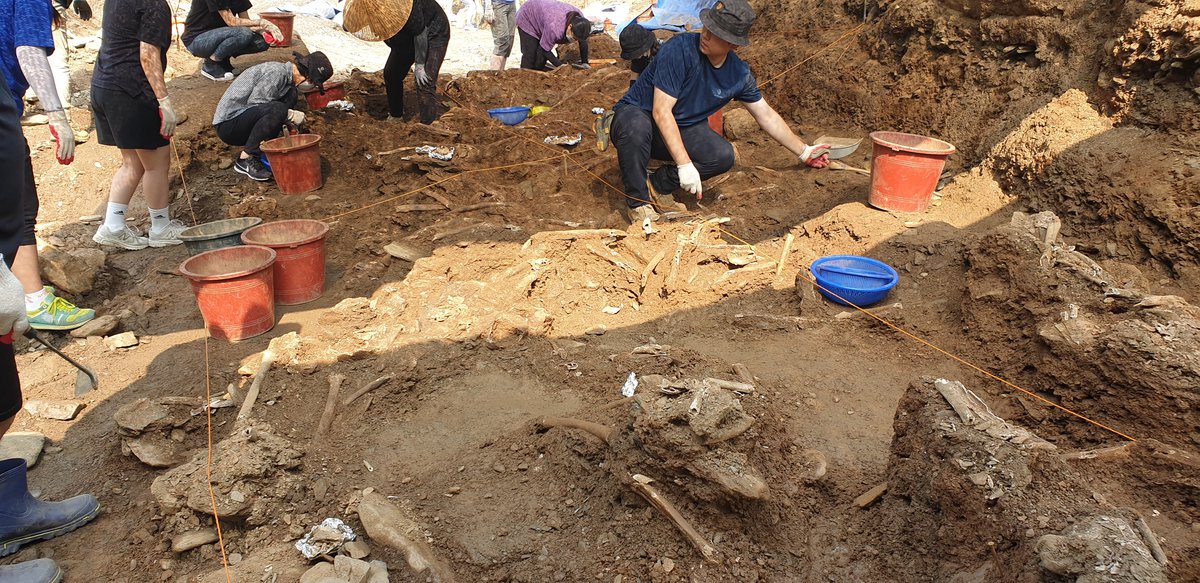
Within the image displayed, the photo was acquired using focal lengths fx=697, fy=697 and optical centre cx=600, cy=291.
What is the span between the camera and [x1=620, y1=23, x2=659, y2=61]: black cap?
7758mm

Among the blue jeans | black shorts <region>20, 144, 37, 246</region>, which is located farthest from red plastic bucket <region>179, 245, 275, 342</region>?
the blue jeans

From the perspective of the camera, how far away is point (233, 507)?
9.02 feet

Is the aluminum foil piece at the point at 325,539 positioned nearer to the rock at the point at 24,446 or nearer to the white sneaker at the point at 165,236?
the rock at the point at 24,446

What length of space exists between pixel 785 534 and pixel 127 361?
12.9 feet

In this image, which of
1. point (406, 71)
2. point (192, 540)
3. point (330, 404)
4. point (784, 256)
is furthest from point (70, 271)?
point (784, 256)

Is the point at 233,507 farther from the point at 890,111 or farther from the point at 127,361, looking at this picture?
the point at 890,111

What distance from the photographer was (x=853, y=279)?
4.49 meters

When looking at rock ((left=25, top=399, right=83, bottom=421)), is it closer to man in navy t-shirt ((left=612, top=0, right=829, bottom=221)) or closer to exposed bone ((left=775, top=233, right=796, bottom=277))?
man in navy t-shirt ((left=612, top=0, right=829, bottom=221))

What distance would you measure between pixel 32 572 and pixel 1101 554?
3.46 meters

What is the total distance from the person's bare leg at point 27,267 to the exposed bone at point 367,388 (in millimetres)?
2453

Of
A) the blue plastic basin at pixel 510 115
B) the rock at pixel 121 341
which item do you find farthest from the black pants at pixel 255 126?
the rock at pixel 121 341

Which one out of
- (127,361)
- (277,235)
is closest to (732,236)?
(277,235)

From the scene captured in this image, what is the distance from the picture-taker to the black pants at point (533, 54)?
10.6m

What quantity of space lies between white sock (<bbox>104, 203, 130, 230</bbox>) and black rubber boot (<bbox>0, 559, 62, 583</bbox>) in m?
3.85
